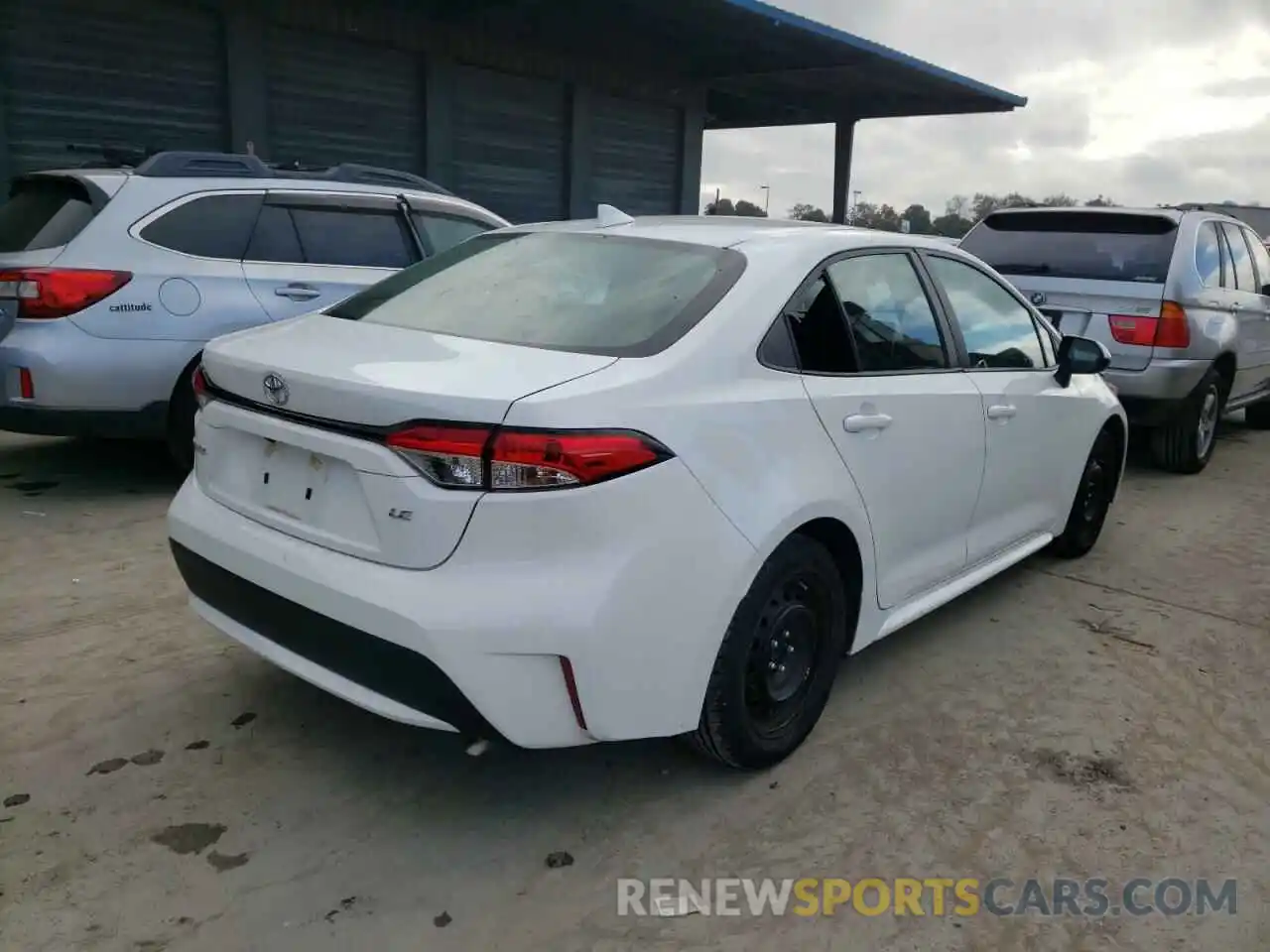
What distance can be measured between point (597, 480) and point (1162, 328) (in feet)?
17.9

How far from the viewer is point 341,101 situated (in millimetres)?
11023

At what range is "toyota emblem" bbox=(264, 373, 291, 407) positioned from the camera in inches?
103

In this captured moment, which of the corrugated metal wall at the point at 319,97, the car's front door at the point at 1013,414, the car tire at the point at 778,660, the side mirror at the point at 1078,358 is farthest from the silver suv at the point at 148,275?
the corrugated metal wall at the point at 319,97

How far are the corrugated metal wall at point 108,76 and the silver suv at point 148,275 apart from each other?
Result: 13.1 ft

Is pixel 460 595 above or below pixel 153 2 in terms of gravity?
below

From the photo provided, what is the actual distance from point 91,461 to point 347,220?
2.06 m

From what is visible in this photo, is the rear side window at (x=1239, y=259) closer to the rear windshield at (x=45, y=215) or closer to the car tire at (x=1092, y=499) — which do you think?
the car tire at (x=1092, y=499)

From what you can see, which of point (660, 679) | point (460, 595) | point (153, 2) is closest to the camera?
point (460, 595)

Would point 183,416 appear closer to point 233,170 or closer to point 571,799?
point 233,170

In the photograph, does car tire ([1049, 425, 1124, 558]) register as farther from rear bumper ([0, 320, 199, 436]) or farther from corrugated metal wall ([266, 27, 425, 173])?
corrugated metal wall ([266, 27, 425, 173])

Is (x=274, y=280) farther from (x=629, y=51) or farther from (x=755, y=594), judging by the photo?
(x=629, y=51)

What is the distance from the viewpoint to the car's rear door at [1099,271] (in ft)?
21.6

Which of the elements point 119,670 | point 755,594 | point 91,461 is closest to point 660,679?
point 755,594

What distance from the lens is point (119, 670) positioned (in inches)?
135
